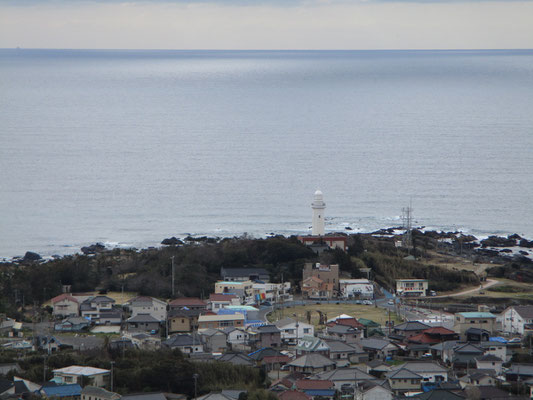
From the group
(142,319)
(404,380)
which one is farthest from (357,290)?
(404,380)

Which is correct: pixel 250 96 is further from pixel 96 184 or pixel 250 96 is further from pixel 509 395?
pixel 509 395

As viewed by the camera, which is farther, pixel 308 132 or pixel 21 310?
pixel 308 132

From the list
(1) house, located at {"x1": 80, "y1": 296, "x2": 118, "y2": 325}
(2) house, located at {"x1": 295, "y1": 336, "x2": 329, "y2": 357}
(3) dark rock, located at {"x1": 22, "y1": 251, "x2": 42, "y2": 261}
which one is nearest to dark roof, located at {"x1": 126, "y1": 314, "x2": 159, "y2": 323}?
(1) house, located at {"x1": 80, "y1": 296, "x2": 118, "y2": 325}

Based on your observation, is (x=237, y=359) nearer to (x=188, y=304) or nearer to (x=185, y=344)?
(x=185, y=344)

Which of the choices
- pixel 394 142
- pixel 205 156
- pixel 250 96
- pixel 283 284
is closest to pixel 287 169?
pixel 205 156

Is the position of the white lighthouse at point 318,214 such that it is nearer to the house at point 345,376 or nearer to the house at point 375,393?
the house at point 345,376
